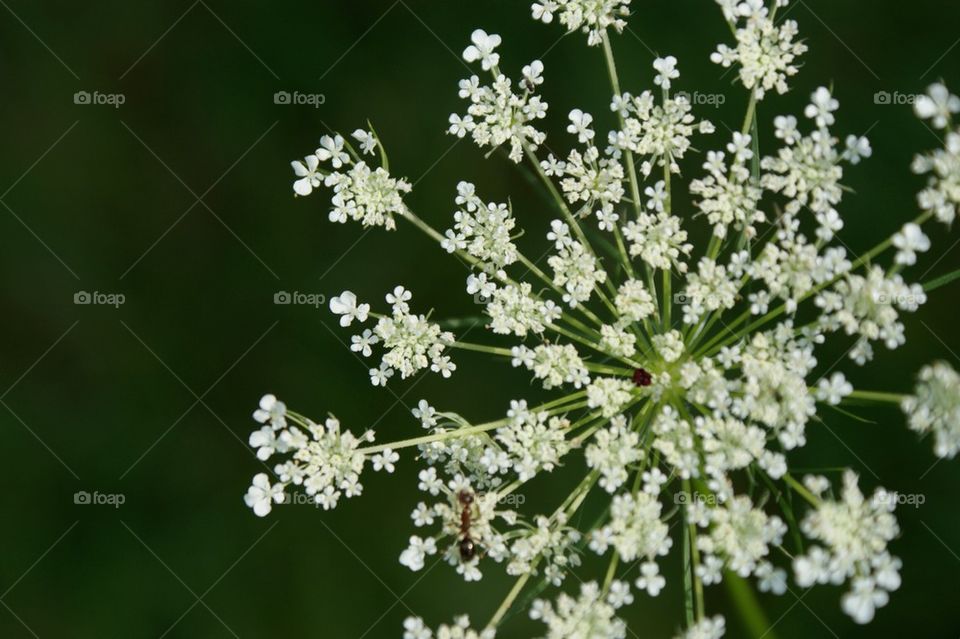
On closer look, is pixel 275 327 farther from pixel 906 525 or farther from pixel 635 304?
pixel 906 525

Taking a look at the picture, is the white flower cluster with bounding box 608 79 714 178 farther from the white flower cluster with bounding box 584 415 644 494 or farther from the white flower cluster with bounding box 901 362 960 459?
the white flower cluster with bounding box 901 362 960 459

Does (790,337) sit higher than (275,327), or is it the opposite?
(275,327)

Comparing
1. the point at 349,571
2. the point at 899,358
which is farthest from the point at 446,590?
the point at 899,358
